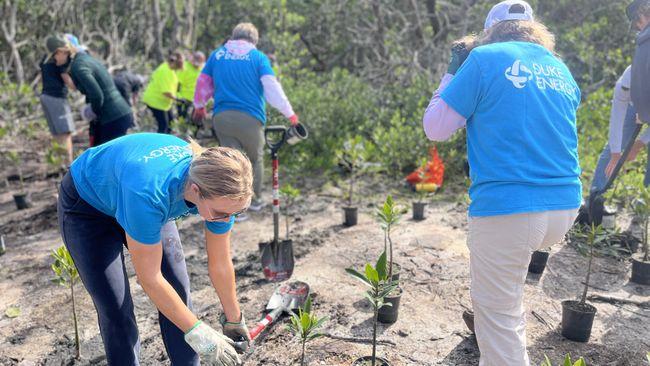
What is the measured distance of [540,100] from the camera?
2021 millimetres

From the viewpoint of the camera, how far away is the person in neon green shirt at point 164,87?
7598 millimetres

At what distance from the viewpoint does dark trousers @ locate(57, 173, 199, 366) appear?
2.23 m

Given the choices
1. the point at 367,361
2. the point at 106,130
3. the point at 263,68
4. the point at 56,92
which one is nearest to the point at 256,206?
the point at 263,68

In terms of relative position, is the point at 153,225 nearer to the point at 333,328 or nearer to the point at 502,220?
the point at 502,220

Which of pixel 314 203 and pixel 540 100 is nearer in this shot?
pixel 540 100

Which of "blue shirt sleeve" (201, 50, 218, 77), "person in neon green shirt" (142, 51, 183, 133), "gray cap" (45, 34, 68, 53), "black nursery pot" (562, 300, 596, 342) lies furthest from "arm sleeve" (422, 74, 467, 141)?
"person in neon green shirt" (142, 51, 183, 133)

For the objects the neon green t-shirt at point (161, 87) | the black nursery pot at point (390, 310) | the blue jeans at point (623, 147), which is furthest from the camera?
the neon green t-shirt at point (161, 87)

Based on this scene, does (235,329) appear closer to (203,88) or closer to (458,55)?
(458,55)

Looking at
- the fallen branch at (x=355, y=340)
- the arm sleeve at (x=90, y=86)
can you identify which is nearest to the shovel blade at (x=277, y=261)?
the fallen branch at (x=355, y=340)

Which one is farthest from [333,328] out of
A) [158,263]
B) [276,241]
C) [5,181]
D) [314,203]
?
[5,181]

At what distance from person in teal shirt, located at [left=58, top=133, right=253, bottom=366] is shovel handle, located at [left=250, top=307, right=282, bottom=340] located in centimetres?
27

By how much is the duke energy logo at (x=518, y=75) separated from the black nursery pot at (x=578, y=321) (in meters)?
1.67

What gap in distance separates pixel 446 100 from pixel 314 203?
4.11 meters

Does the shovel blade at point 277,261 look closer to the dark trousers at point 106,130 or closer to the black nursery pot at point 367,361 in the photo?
the black nursery pot at point 367,361
